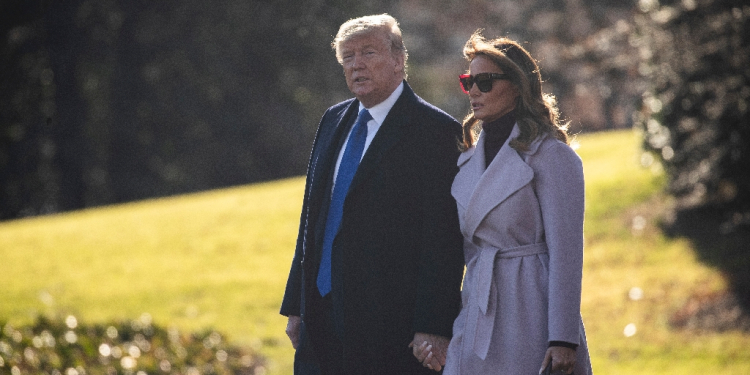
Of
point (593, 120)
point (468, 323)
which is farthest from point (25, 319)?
point (593, 120)

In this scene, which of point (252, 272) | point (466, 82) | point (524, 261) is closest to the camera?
point (524, 261)

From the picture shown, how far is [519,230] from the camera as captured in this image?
3.22 m

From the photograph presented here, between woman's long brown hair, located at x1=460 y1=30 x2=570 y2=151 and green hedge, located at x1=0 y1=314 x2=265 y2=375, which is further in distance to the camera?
green hedge, located at x1=0 y1=314 x2=265 y2=375

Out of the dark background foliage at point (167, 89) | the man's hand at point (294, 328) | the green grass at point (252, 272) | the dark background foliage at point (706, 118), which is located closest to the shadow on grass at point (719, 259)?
the dark background foliage at point (706, 118)

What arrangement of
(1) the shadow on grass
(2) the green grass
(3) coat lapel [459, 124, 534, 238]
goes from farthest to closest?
Result: (1) the shadow on grass < (2) the green grass < (3) coat lapel [459, 124, 534, 238]

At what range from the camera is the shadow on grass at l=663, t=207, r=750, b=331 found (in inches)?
351

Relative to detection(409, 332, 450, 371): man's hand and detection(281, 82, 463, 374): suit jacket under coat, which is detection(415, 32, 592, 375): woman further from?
detection(281, 82, 463, 374): suit jacket under coat

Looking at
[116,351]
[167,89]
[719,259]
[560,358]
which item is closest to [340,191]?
[560,358]

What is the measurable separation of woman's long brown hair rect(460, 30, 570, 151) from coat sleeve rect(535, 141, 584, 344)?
0.39 ft

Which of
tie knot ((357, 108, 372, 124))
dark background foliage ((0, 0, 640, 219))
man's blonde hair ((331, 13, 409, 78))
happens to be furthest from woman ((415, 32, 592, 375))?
dark background foliage ((0, 0, 640, 219))

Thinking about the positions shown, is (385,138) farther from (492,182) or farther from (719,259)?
(719,259)

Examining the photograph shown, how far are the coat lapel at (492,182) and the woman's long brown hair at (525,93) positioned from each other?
0.06 meters

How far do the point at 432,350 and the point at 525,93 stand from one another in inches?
44.0

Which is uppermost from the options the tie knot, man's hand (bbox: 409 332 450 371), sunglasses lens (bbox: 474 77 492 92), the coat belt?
sunglasses lens (bbox: 474 77 492 92)
